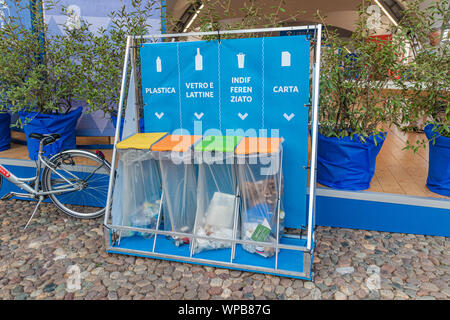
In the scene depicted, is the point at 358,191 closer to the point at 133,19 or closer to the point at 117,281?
the point at 117,281

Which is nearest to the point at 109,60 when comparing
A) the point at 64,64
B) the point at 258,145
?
the point at 64,64

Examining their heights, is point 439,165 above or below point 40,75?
below

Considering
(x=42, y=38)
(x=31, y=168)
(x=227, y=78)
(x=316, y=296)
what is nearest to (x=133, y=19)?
(x=42, y=38)

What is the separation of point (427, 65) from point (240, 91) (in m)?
1.45

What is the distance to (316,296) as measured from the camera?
7.16ft

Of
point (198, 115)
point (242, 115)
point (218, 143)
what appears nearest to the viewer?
point (218, 143)

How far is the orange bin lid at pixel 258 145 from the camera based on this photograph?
89.9 inches

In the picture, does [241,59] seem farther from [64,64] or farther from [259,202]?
[64,64]

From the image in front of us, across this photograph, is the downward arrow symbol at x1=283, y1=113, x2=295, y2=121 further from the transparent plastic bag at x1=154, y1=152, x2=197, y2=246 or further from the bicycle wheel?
the bicycle wheel

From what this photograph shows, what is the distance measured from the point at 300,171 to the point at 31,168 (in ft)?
9.33

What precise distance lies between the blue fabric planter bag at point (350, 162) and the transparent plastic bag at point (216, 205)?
3.30 ft

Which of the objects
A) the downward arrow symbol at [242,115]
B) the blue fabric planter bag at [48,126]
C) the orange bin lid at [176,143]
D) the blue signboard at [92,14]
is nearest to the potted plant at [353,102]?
the downward arrow symbol at [242,115]

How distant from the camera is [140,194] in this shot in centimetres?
277

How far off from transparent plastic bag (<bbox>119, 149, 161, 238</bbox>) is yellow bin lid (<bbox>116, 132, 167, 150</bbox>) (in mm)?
118
